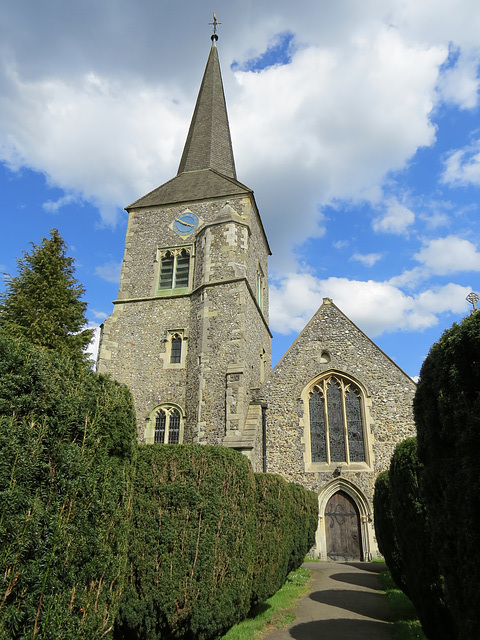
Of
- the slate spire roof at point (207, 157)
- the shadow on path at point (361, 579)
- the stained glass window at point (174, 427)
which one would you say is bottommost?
the shadow on path at point (361, 579)

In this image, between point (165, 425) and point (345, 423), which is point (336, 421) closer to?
point (345, 423)

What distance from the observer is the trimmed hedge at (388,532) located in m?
8.15

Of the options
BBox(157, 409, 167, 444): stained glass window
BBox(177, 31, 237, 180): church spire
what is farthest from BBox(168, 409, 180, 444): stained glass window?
BBox(177, 31, 237, 180): church spire

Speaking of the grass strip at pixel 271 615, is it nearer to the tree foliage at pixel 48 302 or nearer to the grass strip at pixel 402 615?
the grass strip at pixel 402 615

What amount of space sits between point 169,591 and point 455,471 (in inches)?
130

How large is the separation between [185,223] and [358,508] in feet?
43.1

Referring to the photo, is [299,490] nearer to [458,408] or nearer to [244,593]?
[244,593]

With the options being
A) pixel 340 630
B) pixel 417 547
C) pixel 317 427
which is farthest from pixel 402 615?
pixel 317 427

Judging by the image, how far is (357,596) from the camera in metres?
9.11

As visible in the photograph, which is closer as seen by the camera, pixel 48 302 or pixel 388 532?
pixel 388 532

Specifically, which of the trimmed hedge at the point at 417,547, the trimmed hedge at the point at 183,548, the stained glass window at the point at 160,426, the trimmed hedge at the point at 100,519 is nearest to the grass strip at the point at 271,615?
the trimmed hedge at the point at 100,519

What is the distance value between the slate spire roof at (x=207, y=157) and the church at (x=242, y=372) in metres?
0.75

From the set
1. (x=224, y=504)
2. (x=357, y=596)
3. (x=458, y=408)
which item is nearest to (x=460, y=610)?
(x=458, y=408)

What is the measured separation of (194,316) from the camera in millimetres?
16500
